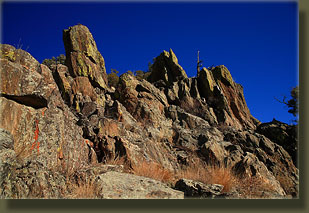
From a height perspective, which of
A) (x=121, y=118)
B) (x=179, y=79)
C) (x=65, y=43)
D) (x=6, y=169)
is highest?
(x=65, y=43)

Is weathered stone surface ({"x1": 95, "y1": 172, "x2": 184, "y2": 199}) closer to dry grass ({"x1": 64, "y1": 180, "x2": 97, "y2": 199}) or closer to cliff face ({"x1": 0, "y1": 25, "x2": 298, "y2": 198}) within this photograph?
cliff face ({"x1": 0, "y1": 25, "x2": 298, "y2": 198})

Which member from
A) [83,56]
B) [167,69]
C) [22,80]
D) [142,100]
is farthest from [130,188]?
[167,69]

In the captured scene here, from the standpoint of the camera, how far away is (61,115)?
24.6ft

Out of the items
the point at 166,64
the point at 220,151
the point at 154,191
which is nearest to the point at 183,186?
the point at 154,191

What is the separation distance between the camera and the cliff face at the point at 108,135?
212 inches

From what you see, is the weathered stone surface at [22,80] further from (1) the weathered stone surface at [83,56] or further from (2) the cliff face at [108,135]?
(1) the weathered stone surface at [83,56]

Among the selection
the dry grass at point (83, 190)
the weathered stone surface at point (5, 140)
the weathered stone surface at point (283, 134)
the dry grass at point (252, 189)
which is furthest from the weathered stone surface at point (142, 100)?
the weathered stone surface at point (5, 140)

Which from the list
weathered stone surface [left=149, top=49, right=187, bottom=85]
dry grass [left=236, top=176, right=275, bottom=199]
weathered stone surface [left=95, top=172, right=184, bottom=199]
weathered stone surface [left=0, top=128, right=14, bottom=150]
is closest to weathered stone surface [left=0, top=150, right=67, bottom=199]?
weathered stone surface [left=0, top=128, right=14, bottom=150]

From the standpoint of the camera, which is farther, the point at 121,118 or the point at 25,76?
the point at 121,118

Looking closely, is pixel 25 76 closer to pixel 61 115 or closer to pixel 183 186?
pixel 61 115

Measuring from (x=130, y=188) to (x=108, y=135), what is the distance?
16.9 ft

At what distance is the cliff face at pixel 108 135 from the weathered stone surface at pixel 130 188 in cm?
3

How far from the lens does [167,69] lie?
31891 mm

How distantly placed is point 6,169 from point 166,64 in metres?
29.3
